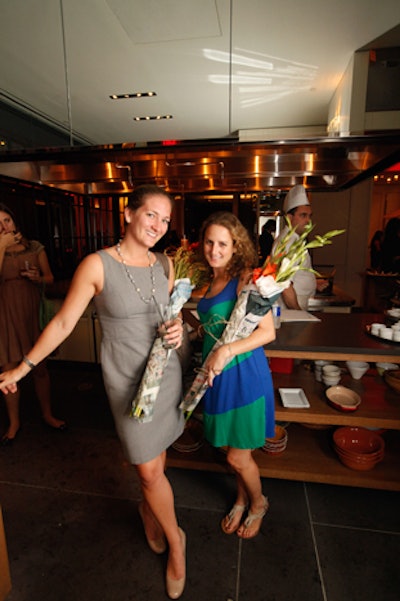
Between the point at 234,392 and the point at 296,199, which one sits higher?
the point at 296,199

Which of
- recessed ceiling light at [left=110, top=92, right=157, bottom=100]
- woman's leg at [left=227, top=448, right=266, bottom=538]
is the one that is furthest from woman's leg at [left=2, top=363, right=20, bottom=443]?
recessed ceiling light at [left=110, top=92, right=157, bottom=100]

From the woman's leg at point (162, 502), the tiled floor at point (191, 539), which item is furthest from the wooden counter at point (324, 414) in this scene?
the woman's leg at point (162, 502)

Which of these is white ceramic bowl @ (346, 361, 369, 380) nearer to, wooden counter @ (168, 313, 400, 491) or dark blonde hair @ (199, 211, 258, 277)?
wooden counter @ (168, 313, 400, 491)

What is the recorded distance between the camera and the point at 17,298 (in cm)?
265

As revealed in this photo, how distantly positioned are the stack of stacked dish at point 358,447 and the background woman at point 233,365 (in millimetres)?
756

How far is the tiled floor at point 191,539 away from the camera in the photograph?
5.25 feet

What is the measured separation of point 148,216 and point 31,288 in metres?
1.79

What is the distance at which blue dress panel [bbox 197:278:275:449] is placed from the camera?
5.32 feet

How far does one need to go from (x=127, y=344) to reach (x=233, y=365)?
544 millimetres

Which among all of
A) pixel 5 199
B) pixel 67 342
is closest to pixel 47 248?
pixel 5 199

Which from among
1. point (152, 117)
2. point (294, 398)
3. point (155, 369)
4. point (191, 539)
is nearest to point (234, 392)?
point (155, 369)

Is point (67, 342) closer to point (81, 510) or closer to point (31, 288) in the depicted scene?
point (31, 288)

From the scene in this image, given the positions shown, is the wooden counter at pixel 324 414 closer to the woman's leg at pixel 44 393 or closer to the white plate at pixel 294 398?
the white plate at pixel 294 398

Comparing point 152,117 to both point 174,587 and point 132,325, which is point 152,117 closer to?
point 132,325
